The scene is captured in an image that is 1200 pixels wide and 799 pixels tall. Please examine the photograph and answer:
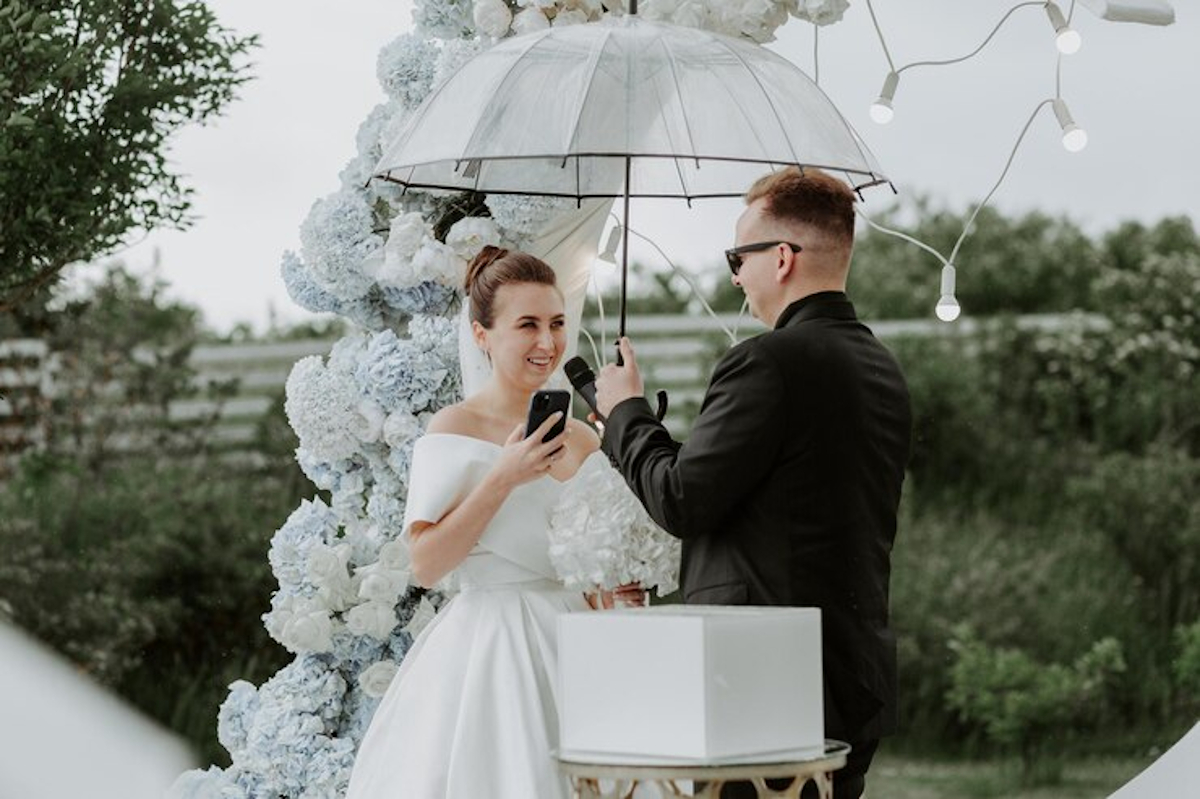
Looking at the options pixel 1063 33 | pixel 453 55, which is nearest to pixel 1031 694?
pixel 1063 33

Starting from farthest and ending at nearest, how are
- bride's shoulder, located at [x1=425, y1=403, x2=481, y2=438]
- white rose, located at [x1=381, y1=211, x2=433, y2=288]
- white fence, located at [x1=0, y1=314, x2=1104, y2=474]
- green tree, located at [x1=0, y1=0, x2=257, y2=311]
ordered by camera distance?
1. white fence, located at [x1=0, y1=314, x2=1104, y2=474]
2. green tree, located at [x1=0, y1=0, x2=257, y2=311]
3. white rose, located at [x1=381, y1=211, x2=433, y2=288]
4. bride's shoulder, located at [x1=425, y1=403, x2=481, y2=438]

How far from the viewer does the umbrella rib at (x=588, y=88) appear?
2.87 metres

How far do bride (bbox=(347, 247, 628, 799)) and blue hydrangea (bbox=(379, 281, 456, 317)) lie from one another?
0.34m

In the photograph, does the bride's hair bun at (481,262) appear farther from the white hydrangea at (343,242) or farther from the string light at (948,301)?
the string light at (948,301)

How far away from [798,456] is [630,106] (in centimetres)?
67

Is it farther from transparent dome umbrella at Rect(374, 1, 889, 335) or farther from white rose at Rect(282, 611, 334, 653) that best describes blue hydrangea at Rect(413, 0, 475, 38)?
white rose at Rect(282, 611, 334, 653)

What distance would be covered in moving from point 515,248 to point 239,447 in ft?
14.3

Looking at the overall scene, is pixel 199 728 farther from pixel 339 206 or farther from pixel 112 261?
pixel 339 206

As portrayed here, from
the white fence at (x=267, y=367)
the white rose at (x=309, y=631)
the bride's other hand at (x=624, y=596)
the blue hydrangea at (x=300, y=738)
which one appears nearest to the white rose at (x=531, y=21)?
the bride's other hand at (x=624, y=596)

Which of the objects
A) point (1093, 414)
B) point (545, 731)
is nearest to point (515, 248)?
point (545, 731)

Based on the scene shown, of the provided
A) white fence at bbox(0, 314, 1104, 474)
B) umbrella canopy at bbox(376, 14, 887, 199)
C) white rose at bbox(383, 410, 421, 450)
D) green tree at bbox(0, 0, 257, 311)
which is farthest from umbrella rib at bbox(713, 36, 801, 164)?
white fence at bbox(0, 314, 1104, 474)

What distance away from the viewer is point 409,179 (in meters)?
3.29

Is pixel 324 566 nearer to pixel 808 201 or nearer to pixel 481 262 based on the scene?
pixel 481 262

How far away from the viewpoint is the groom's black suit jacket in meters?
2.71
